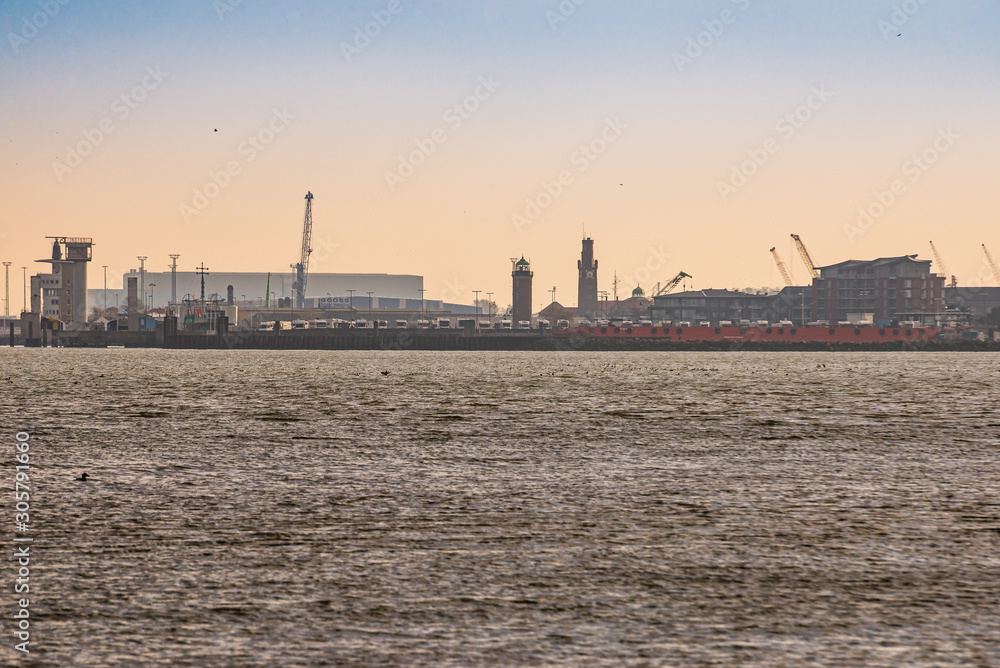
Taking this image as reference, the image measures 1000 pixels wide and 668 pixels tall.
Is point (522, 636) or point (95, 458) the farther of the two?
point (95, 458)

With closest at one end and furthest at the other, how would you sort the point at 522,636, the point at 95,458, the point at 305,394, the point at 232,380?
the point at 522,636 < the point at 95,458 < the point at 305,394 < the point at 232,380

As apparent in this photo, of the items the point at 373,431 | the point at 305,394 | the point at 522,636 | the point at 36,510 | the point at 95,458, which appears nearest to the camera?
the point at 522,636

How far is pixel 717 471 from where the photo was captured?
101 feet

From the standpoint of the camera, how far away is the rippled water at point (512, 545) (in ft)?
44.2

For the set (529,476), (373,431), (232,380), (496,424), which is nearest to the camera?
(529,476)

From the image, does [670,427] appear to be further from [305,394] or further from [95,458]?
[305,394]

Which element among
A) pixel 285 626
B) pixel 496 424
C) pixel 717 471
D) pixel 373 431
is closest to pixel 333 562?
pixel 285 626

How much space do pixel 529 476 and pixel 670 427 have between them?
18.1m

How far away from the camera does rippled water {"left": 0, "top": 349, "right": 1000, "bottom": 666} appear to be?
1348 cm

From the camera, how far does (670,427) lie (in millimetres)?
46281

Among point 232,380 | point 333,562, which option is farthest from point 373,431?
point 232,380

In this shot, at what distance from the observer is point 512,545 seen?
1936cm

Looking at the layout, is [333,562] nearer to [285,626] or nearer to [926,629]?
[285,626]

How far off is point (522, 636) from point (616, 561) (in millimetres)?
4738
